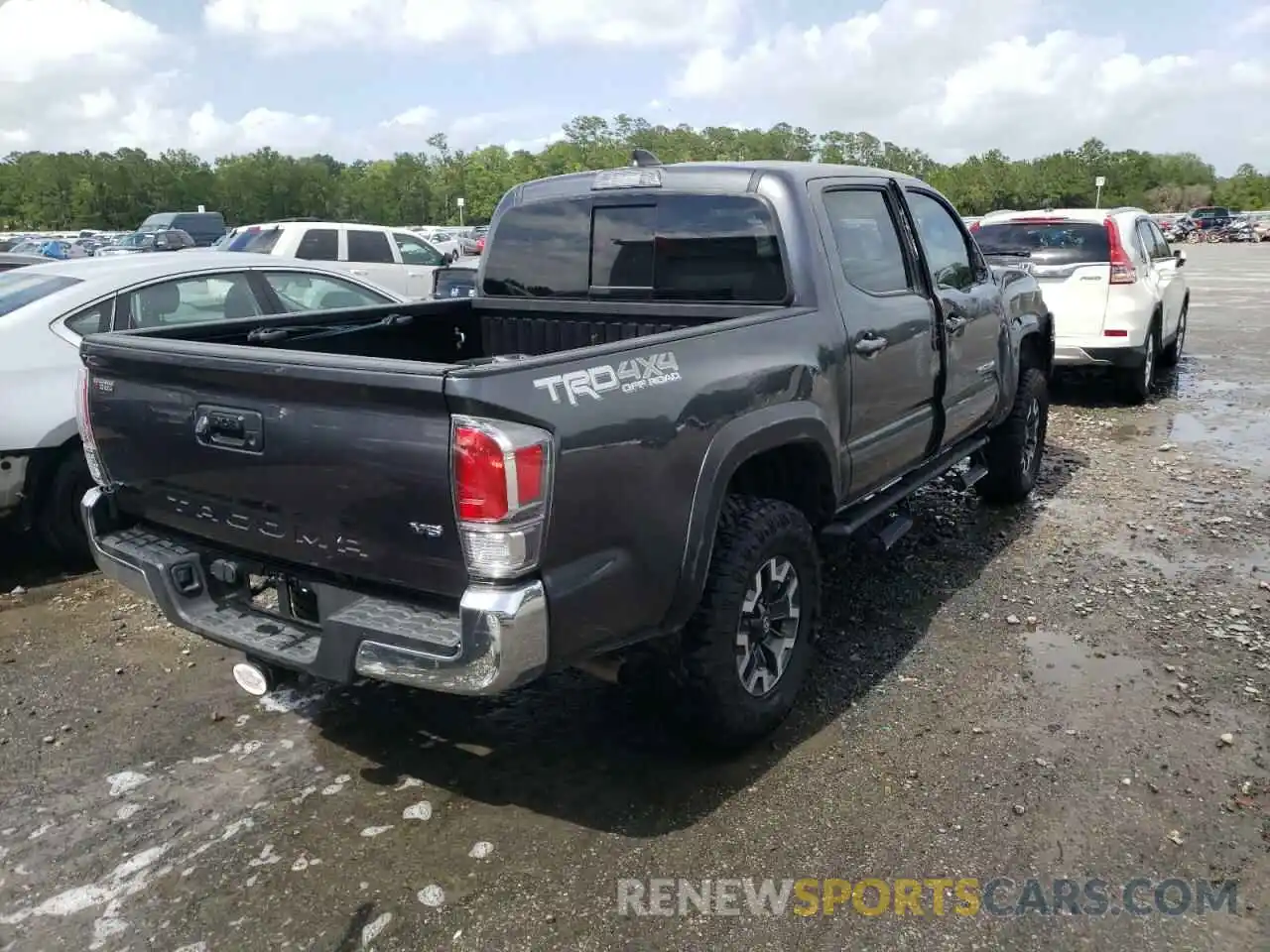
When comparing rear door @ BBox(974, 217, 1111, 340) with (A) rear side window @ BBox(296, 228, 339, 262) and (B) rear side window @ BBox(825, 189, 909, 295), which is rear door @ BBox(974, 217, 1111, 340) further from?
(A) rear side window @ BBox(296, 228, 339, 262)

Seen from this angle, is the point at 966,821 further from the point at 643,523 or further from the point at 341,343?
the point at 341,343

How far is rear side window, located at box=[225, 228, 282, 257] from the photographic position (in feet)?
46.5

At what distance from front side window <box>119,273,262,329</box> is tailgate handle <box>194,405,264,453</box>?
8.88ft

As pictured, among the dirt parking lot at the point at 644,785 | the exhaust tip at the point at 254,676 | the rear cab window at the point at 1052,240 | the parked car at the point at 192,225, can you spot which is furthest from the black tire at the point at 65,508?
the parked car at the point at 192,225

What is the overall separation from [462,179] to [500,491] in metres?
90.7

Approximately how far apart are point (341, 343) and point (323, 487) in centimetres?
170

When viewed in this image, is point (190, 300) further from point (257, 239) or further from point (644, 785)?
point (257, 239)

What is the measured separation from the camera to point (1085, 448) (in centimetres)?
791

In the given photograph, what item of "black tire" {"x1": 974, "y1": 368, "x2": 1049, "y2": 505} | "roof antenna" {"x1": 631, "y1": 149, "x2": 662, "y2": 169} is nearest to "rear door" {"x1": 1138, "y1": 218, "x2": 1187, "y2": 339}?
"black tire" {"x1": 974, "y1": 368, "x2": 1049, "y2": 505}

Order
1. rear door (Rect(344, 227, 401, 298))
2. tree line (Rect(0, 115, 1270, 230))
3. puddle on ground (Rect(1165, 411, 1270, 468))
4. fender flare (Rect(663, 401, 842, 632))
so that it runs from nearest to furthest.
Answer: fender flare (Rect(663, 401, 842, 632))
puddle on ground (Rect(1165, 411, 1270, 468))
rear door (Rect(344, 227, 401, 298))
tree line (Rect(0, 115, 1270, 230))

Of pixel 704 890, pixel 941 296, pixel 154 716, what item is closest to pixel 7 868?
pixel 154 716

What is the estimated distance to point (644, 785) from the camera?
3377mm

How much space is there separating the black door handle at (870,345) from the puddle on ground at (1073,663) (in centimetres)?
149

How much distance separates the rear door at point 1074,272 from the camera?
8.98 m
